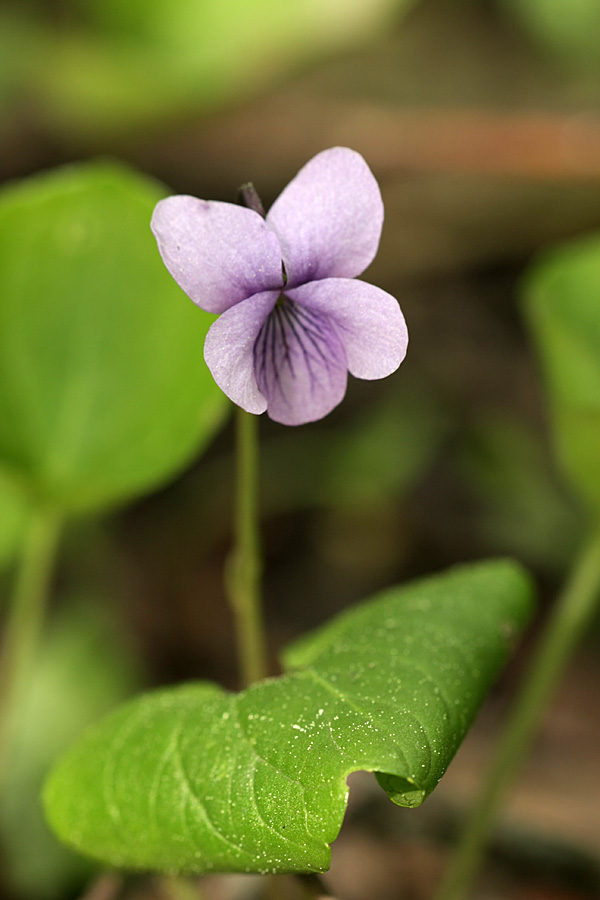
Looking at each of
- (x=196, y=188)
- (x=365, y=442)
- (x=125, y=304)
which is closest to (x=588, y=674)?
(x=365, y=442)

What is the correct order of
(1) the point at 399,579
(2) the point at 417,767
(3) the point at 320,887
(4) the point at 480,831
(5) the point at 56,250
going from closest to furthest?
(2) the point at 417,767, (3) the point at 320,887, (4) the point at 480,831, (5) the point at 56,250, (1) the point at 399,579

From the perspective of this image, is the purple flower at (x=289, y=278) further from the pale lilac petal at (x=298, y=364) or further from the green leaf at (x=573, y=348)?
the green leaf at (x=573, y=348)

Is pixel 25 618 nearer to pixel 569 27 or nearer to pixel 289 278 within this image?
pixel 289 278

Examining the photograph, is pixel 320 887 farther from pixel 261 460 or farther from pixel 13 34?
pixel 13 34

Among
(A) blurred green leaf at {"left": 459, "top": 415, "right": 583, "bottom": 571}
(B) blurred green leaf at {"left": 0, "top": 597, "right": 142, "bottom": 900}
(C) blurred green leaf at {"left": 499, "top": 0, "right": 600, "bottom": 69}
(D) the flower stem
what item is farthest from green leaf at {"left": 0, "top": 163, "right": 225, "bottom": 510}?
(C) blurred green leaf at {"left": 499, "top": 0, "right": 600, "bottom": 69}

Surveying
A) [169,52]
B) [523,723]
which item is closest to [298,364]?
[523,723]

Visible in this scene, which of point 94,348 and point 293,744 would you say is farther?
point 94,348

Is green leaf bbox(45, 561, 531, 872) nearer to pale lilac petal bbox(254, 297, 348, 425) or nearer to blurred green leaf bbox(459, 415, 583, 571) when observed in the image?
pale lilac petal bbox(254, 297, 348, 425)
